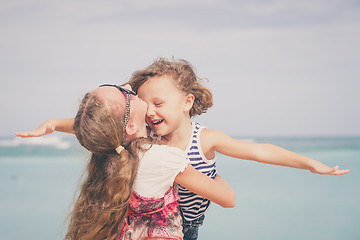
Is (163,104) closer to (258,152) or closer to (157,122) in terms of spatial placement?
(157,122)

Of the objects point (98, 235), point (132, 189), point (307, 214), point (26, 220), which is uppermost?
point (132, 189)

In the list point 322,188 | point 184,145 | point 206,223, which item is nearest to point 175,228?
point 184,145

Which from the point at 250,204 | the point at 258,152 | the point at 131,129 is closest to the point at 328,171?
the point at 258,152

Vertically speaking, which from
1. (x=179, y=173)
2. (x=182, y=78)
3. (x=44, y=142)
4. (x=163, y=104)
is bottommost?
(x=44, y=142)

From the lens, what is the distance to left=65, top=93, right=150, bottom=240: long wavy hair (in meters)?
1.77

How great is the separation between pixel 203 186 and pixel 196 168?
27 centimetres

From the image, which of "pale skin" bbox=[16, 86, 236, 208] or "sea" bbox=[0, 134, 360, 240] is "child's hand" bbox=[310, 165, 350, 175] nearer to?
"pale skin" bbox=[16, 86, 236, 208]

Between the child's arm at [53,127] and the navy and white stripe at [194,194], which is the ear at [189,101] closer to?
the navy and white stripe at [194,194]

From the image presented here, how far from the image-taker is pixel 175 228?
6.31 ft

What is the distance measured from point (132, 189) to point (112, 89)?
0.50 metres

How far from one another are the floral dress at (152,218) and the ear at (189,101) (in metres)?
0.54

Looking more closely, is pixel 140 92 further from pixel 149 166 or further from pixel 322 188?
pixel 322 188

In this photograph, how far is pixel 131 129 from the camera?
6.32ft

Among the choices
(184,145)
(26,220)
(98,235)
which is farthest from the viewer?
(26,220)
